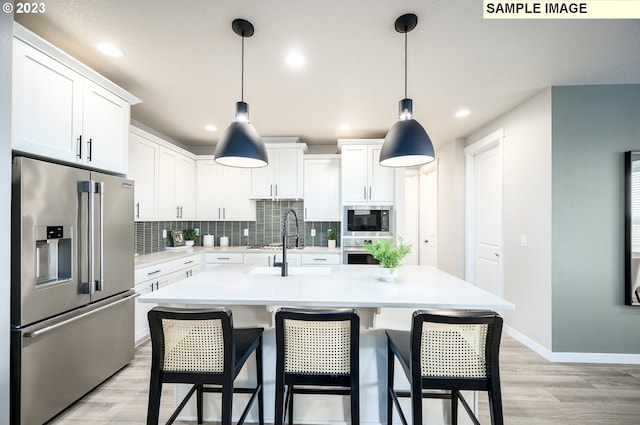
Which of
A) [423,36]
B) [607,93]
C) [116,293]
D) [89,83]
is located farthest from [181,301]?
[607,93]

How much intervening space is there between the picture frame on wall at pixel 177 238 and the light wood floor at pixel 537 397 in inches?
73.0

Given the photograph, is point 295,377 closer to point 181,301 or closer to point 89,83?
point 181,301

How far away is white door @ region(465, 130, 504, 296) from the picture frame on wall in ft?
14.0

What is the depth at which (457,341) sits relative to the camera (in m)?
1.28

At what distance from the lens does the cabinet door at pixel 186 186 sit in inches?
159

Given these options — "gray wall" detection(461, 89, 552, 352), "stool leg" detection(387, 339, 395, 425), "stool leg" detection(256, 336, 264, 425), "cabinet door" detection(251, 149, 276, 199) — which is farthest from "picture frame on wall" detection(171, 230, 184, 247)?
"gray wall" detection(461, 89, 552, 352)

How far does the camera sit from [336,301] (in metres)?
1.46

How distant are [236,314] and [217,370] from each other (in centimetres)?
52

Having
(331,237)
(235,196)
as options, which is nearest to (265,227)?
(235,196)

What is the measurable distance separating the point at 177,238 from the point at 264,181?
154 centimetres

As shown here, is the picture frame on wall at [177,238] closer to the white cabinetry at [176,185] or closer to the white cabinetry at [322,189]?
the white cabinetry at [176,185]

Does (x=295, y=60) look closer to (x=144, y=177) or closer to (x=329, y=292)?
(x=329, y=292)

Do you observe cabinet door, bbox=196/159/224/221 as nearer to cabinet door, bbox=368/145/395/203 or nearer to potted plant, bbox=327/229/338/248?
potted plant, bbox=327/229/338/248

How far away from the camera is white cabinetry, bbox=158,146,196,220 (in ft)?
11.9
